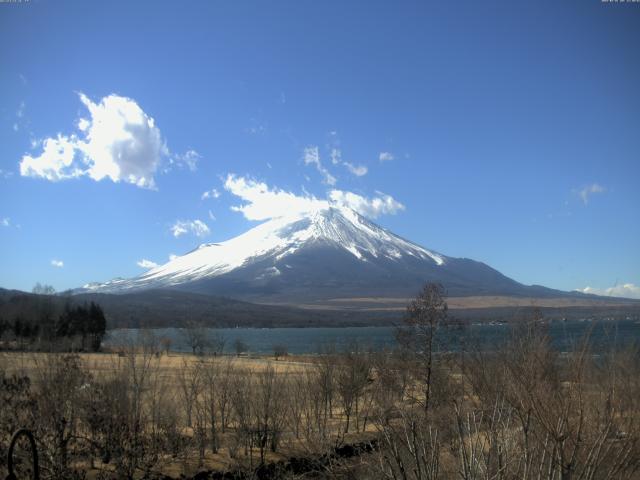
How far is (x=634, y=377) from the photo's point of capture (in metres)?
9.21

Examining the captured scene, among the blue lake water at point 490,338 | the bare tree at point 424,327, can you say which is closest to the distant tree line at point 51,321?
the blue lake water at point 490,338

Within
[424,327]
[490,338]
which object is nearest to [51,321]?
[424,327]

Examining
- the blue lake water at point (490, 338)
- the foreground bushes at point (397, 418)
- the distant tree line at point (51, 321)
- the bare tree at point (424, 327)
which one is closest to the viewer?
the foreground bushes at point (397, 418)

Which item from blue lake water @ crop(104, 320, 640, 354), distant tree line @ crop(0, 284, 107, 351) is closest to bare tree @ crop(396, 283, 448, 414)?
blue lake water @ crop(104, 320, 640, 354)

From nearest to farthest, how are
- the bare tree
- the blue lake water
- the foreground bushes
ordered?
the foreground bushes → the blue lake water → the bare tree

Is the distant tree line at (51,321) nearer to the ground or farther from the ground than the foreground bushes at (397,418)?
nearer to the ground

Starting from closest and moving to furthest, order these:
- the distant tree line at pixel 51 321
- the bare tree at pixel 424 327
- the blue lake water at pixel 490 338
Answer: the blue lake water at pixel 490 338
the bare tree at pixel 424 327
the distant tree line at pixel 51 321

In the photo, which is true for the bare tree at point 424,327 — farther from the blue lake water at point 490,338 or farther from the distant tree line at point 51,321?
the distant tree line at point 51,321

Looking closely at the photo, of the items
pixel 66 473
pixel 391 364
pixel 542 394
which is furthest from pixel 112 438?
pixel 391 364

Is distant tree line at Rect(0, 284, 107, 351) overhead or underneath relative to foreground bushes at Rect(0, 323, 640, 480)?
underneath

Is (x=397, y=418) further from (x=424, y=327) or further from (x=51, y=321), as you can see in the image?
(x=51, y=321)

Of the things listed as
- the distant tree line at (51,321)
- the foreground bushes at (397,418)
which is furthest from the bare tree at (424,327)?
the distant tree line at (51,321)

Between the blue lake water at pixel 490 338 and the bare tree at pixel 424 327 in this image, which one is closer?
the blue lake water at pixel 490 338

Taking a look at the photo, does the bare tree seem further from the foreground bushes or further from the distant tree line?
the distant tree line
